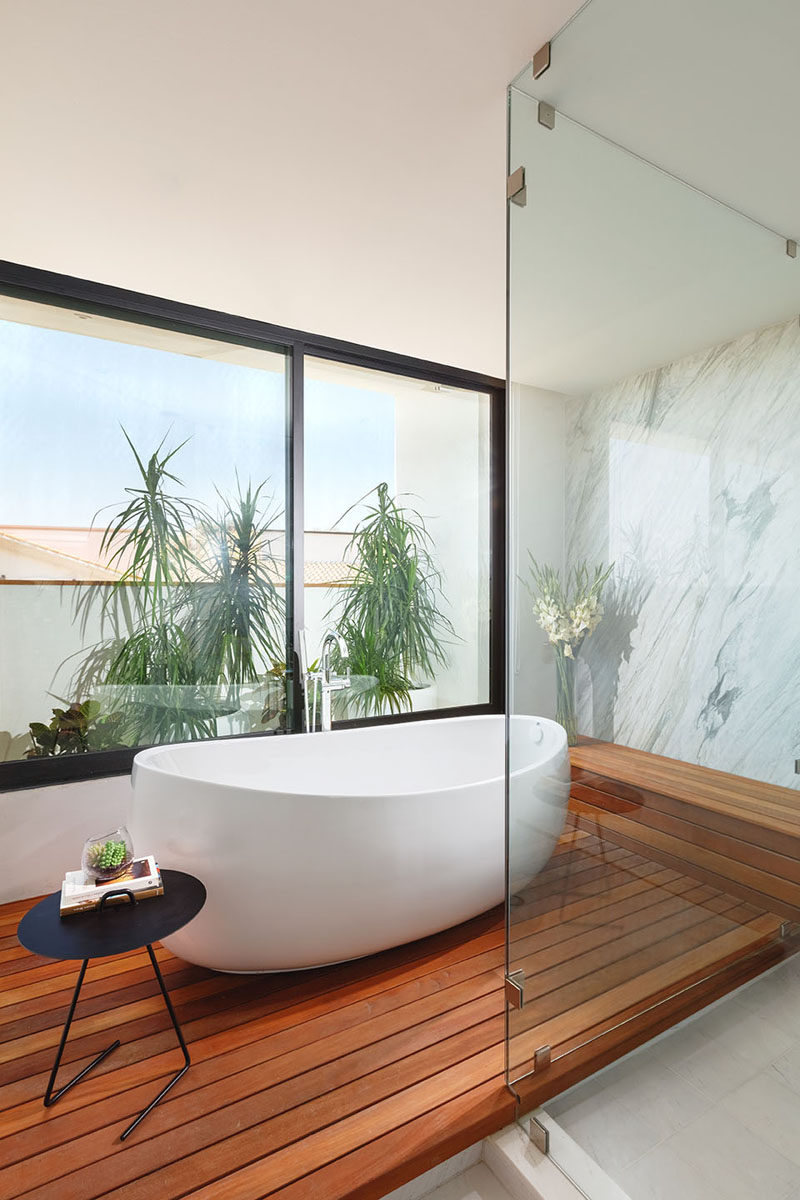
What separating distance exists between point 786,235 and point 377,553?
8.96ft

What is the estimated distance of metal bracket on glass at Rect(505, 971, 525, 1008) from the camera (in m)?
1.61

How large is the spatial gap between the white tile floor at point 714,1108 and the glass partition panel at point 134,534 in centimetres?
225

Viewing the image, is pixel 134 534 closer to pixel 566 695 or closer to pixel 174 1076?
pixel 174 1076

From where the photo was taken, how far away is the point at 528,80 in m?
1.69

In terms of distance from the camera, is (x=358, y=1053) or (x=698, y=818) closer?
(x=698, y=818)

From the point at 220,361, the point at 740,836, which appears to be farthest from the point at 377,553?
the point at 740,836

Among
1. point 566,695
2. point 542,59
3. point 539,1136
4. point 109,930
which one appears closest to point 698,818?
point 566,695

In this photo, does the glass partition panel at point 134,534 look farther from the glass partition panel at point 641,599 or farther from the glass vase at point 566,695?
the glass vase at point 566,695

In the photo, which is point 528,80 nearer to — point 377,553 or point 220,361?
point 220,361

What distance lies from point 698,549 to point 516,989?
1.12m

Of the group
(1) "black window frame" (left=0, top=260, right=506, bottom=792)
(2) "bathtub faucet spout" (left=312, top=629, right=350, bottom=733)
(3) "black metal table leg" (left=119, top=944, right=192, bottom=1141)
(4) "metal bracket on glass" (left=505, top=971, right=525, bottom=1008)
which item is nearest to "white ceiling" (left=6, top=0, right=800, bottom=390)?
(1) "black window frame" (left=0, top=260, right=506, bottom=792)

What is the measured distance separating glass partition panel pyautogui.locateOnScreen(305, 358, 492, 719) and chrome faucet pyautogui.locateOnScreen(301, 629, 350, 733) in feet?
0.29

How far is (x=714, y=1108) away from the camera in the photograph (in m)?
1.13

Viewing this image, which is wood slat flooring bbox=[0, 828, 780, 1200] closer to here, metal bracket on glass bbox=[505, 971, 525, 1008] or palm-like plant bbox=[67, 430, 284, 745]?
metal bracket on glass bbox=[505, 971, 525, 1008]
